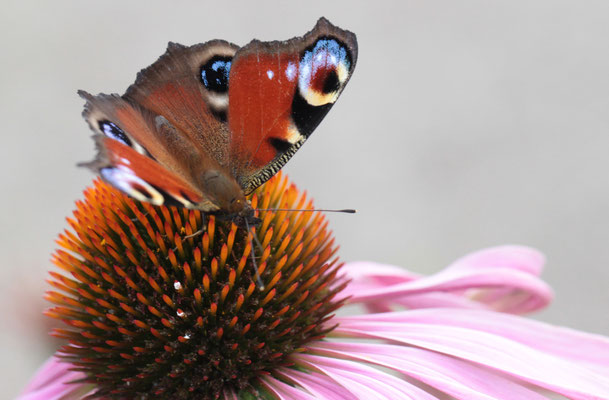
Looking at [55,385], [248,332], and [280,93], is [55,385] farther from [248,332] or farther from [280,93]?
[280,93]

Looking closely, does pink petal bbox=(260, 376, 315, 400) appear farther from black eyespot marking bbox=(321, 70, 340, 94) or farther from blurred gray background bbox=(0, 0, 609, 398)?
blurred gray background bbox=(0, 0, 609, 398)

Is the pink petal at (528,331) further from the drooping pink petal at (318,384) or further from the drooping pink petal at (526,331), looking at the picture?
the drooping pink petal at (318,384)

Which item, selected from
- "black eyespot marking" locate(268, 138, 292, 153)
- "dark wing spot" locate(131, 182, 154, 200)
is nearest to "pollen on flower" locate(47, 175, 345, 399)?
"black eyespot marking" locate(268, 138, 292, 153)

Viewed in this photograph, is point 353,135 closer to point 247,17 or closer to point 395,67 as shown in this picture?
point 395,67

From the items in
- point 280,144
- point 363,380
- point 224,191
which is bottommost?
point 363,380

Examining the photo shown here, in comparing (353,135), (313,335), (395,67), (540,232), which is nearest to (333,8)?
(395,67)

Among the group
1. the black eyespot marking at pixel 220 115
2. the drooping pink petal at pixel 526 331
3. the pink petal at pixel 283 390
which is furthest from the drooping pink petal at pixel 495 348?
the black eyespot marking at pixel 220 115

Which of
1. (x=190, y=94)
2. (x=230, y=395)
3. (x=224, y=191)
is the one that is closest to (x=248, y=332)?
(x=230, y=395)
